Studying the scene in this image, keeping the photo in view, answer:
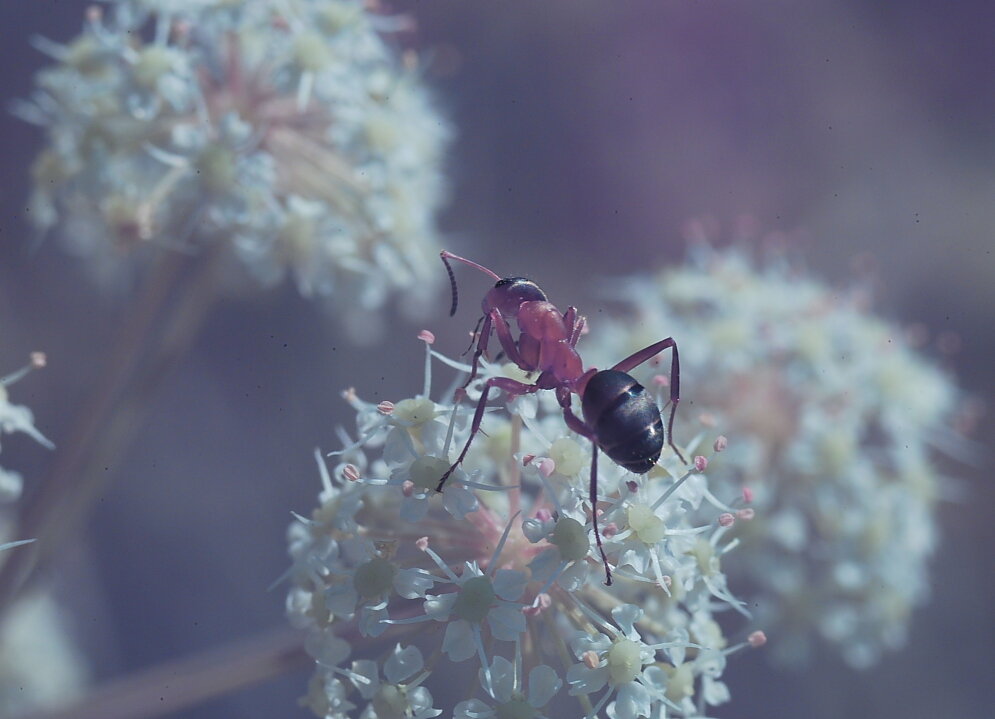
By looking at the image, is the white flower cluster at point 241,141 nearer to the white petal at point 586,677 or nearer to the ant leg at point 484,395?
the ant leg at point 484,395

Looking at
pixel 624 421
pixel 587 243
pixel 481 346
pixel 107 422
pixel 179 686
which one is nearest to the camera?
pixel 624 421

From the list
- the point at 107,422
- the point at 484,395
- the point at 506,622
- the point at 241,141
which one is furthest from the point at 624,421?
the point at 107,422

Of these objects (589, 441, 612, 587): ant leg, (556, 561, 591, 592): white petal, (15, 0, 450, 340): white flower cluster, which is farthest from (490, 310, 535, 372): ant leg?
(15, 0, 450, 340): white flower cluster

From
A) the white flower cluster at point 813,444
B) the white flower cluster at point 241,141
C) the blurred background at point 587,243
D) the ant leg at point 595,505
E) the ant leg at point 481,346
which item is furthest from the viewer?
Result: the blurred background at point 587,243

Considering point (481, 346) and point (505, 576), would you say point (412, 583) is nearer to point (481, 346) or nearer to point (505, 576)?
point (505, 576)

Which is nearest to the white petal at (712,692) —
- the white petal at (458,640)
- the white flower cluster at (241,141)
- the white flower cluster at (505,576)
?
the white flower cluster at (505,576)

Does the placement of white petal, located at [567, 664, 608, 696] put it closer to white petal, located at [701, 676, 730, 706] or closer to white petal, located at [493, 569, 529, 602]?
white petal, located at [493, 569, 529, 602]
